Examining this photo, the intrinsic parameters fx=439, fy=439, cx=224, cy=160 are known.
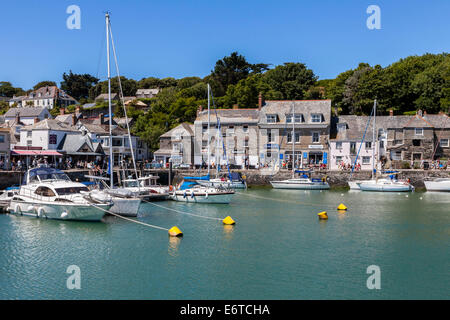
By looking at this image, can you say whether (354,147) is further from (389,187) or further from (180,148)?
(180,148)

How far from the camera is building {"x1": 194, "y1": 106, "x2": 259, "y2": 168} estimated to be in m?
69.7

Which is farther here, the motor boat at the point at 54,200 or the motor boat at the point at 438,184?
the motor boat at the point at 438,184

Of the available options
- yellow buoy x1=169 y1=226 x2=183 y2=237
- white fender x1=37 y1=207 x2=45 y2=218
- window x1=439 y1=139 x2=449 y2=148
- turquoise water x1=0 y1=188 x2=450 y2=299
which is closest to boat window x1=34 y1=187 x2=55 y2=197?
white fender x1=37 y1=207 x2=45 y2=218

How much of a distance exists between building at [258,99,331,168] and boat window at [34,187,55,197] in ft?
134

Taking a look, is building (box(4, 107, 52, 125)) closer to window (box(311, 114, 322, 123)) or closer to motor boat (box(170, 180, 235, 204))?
window (box(311, 114, 322, 123))

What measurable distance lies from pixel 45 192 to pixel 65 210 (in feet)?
8.61

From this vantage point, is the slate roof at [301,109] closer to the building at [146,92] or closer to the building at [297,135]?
the building at [297,135]

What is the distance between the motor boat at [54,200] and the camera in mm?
30453

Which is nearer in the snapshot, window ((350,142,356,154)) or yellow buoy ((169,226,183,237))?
yellow buoy ((169,226,183,237))

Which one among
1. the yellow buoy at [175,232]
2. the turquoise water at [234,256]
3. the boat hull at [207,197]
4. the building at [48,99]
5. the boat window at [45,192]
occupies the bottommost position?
the turquoise water at [234,256]

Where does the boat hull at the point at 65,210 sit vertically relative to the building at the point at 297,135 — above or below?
below

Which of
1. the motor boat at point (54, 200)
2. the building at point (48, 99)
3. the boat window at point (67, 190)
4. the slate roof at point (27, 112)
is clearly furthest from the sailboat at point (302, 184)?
the building at point (48, 99)

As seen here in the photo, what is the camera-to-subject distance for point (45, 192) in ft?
105

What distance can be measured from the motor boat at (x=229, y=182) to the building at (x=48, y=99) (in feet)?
301
